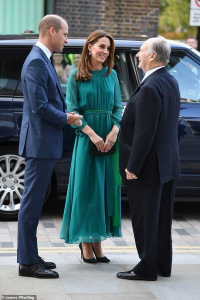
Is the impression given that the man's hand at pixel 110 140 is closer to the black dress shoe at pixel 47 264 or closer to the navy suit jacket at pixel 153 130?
the navy suit jacket at pixel 153 130

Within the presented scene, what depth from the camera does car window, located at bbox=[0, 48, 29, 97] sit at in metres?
6.69

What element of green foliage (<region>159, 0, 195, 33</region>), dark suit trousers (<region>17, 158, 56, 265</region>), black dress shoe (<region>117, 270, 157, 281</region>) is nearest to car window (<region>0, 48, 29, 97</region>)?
dark suit trousers (<region>17, 158, 56, 265</region>)

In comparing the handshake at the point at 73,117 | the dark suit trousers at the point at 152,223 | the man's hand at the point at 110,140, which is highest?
the handshake at the point at 73,117

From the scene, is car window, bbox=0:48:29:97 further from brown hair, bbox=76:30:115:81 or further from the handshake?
the handshake

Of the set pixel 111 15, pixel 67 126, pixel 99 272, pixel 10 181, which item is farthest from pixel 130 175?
pixel 111 15

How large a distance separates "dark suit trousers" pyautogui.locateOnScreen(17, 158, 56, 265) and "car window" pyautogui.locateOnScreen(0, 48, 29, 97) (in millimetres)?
2053

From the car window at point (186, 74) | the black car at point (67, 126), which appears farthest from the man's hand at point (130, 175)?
the car window at point (186, 74)

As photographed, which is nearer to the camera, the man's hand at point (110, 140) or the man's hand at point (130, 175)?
the man's hand at point (130, 175)

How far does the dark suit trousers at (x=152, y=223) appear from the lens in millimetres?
4781

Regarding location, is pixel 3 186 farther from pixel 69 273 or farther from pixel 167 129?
pixel 167 129

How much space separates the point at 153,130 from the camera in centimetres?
458

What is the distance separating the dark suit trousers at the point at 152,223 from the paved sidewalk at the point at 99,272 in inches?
5.0

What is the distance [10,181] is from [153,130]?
2.67 m

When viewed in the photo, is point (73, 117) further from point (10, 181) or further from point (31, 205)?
point (10, 181)
